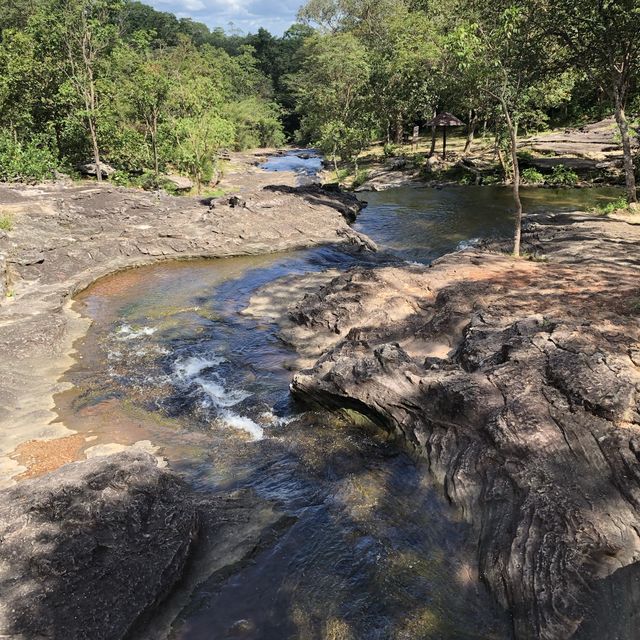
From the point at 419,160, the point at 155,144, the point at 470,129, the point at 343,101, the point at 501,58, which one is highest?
the point at 343,101

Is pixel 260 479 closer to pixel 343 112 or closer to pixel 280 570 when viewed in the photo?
pixel 280 570

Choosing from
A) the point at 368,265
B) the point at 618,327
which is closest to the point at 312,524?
the point at 618,327

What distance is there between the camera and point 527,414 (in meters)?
6.92

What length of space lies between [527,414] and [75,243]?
1887 cm

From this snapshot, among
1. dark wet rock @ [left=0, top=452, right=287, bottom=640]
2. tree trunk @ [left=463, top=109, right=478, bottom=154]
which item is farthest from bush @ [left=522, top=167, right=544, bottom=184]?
dark wet rock @ [left=0, top=452, right=287, bottom=640]

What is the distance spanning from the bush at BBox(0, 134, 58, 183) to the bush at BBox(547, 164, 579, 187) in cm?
3052

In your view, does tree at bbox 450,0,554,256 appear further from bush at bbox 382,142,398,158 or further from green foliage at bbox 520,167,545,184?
bush at bbox 382,142,398,158

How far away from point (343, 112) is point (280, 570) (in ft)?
133

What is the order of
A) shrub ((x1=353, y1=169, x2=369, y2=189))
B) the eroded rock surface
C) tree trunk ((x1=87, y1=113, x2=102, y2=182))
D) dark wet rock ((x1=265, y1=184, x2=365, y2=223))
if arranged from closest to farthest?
1. the eroded rock surface
2. dark wet rock ((x1=265, y1=184, x2=365, y2=223))
3. tree trunk ((x1=87, y1=113, x2=102, y2=182))
4. shrub ((x1=353, y1=169, x2=369, y2=189))

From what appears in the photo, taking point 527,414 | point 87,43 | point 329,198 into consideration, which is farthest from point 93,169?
point 527,414

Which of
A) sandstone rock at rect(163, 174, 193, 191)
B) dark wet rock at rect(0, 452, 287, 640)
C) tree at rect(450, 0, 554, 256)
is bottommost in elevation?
dark wet rock at rect(0, 452, 287, 640)

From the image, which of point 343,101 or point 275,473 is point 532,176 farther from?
point 275,473

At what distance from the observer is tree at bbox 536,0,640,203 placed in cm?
1889

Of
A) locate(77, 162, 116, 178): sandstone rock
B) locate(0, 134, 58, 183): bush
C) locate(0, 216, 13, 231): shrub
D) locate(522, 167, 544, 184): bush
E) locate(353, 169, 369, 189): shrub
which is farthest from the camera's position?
locate(353, 169, 369, 189): shrub
